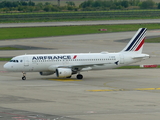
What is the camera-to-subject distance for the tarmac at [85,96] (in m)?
36.8

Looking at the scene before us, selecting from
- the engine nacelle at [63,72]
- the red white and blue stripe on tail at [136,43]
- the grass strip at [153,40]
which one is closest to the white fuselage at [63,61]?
the red white and blue stripe on tail at [136,43]

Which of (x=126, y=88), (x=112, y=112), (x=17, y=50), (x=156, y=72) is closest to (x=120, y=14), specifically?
(x=17, y=50)

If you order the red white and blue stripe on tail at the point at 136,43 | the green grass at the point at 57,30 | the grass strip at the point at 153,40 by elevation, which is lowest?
the green grass at the point at 57,30

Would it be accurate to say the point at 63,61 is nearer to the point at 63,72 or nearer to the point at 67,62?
the point at 67,62

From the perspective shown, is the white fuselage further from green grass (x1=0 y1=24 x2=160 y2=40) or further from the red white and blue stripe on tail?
green grass (x1=0 y1=24 x2=160 y2=40)

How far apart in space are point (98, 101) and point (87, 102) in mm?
1245

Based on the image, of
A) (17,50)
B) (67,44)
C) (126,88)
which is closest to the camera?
(126,88)

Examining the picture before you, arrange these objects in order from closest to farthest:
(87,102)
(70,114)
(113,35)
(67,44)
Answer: (70,114) < (87,102) < (67,44) < (113,35)

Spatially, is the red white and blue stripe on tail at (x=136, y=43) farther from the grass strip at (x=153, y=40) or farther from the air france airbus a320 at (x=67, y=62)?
the grass strip at (x=153, y=40)

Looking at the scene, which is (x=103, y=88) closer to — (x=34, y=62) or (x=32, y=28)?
(x=34, y=62)

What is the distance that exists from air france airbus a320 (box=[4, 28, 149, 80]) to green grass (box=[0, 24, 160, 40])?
60.7m

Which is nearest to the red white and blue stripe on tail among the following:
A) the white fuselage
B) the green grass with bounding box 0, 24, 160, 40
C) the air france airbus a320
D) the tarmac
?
the air france airbus a320

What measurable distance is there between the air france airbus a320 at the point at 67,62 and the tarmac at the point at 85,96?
1.37 m

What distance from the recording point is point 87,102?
42.7 metres
